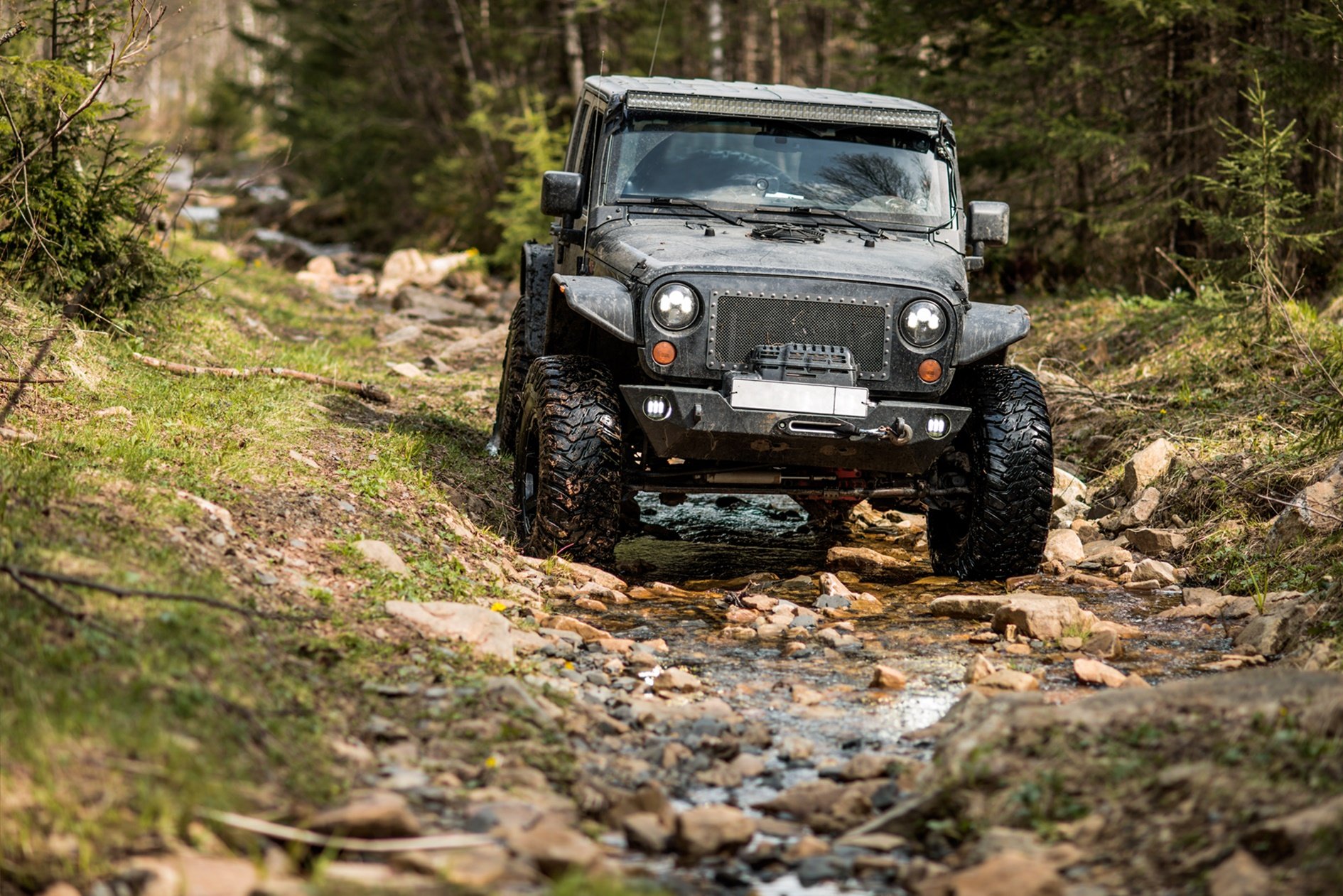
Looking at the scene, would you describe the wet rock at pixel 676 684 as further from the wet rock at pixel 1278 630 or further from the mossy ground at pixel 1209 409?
the mossy ground at pixel 1209 409

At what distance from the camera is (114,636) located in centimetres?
375

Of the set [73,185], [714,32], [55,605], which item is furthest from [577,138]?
[714,32]

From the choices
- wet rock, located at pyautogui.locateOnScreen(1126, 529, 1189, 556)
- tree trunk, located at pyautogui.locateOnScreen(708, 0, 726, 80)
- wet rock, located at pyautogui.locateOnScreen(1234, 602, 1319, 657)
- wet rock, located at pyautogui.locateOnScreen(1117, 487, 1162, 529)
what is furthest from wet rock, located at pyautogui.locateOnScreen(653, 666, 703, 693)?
tree trunk, located at pyautogui.locateOnScreen(708, 0, 726, 80)

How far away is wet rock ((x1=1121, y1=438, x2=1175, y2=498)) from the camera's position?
308 inches

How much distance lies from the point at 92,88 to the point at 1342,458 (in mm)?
6830

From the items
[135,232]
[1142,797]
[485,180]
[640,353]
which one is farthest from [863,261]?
[485,180]

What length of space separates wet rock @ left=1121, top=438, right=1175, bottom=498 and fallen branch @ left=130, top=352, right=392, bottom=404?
4.81m

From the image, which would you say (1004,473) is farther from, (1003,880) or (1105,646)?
(1003,880)

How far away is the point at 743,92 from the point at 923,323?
6.26ft

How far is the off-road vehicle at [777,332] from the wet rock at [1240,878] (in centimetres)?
309

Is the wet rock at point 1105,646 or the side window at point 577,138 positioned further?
the side window at point 577,138

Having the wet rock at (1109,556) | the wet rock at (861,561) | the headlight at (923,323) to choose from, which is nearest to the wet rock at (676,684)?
the headlight at (923,323)

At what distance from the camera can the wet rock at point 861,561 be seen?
7.20 meters

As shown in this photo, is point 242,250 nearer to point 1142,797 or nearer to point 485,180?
point 485,180
